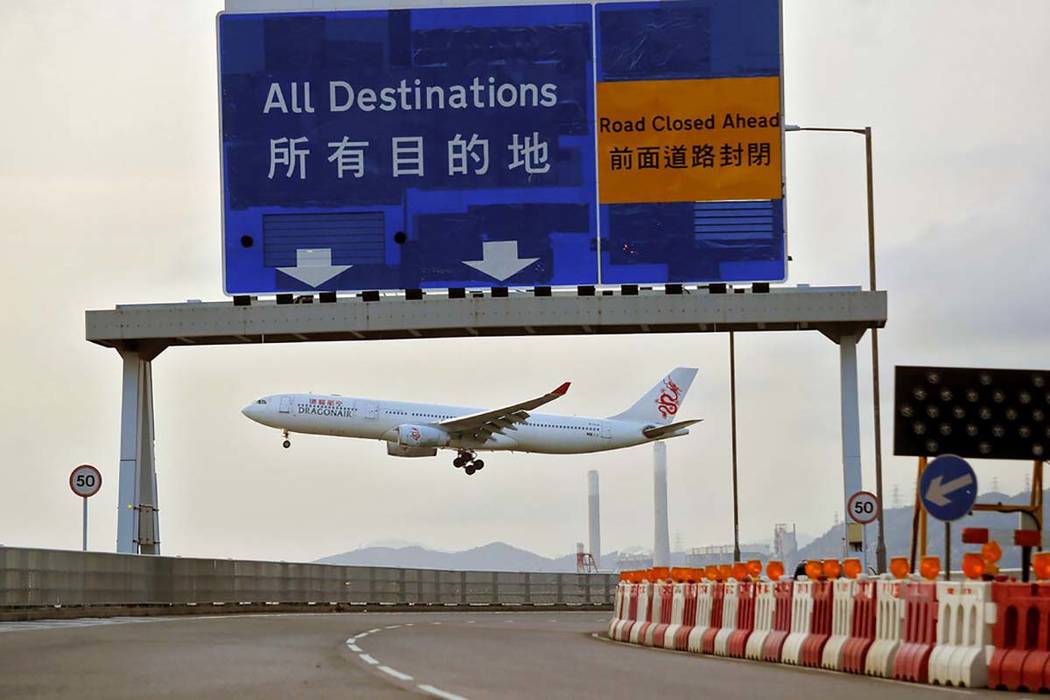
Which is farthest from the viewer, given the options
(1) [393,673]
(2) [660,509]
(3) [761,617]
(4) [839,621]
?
(2) [660,509]

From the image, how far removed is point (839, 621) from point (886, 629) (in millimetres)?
1166

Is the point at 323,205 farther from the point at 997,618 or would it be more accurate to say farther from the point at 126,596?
the point at 997,618

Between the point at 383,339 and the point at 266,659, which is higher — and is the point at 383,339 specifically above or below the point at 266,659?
above

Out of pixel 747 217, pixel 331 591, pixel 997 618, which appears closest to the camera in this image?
pixel 997 618

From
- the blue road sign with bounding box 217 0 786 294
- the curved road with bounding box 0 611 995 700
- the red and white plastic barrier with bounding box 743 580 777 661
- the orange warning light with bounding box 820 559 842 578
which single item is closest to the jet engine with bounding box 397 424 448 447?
the blue road sign with bounding box 217 0 786 294

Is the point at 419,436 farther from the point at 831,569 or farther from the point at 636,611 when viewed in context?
the point at 831,569

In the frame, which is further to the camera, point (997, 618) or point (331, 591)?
point (331, 591)

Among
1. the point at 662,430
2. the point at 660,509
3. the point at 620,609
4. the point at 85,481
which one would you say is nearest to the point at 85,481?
the point at 85,481

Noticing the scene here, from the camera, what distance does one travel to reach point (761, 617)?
2048 cm

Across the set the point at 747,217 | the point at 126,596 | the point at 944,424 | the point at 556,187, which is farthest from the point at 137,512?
the point at 944,424

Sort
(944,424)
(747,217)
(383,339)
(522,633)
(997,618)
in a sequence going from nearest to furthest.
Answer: (997,618) < (944,424) < (522,633) < (747,217) < (383,339)

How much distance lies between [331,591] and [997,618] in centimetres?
3511

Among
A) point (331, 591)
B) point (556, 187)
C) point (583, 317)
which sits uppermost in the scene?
point (556, 187)

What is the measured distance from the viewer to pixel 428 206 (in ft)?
118
